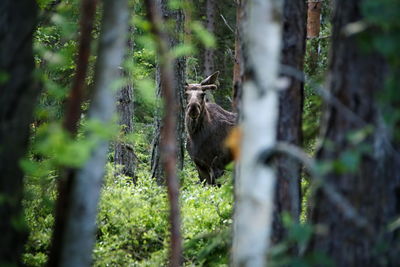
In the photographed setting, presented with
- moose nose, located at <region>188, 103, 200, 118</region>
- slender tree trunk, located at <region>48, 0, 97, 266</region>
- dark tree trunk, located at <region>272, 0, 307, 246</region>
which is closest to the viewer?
slender tree trunk, located at <region>48, 0, 97, 266</region>

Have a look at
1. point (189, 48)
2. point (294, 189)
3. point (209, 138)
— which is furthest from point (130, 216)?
point (209, 138)

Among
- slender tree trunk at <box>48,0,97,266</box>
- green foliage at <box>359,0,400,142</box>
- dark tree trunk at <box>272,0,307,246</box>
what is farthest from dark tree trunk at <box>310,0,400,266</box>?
slender tree trunk at <box>48,0,97,266</box>

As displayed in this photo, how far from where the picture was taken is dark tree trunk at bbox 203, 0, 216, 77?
30641 mm

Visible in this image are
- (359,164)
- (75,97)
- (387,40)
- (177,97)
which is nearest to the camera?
(387,40)

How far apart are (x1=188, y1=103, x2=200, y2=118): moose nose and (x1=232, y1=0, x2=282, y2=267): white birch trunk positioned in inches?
478

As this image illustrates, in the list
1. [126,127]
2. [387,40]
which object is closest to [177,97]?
[126,127]

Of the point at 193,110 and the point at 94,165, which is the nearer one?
the point at 94,165

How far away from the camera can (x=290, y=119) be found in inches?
206

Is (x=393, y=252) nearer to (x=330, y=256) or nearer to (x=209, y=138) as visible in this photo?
(x=330, y=256)

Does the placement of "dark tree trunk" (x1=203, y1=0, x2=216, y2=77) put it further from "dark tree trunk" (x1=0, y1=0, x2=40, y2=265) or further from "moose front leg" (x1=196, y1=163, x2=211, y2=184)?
"dark tree trunk" (x1=0, y1=0, x2=40, y2=265)

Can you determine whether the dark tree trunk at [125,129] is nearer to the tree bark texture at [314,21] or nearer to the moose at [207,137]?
the moose at [207,137]

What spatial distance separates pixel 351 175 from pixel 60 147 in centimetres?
179

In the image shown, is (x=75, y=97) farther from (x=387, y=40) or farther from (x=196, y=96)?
(x=196, y=96)

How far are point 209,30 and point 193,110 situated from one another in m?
15.7
